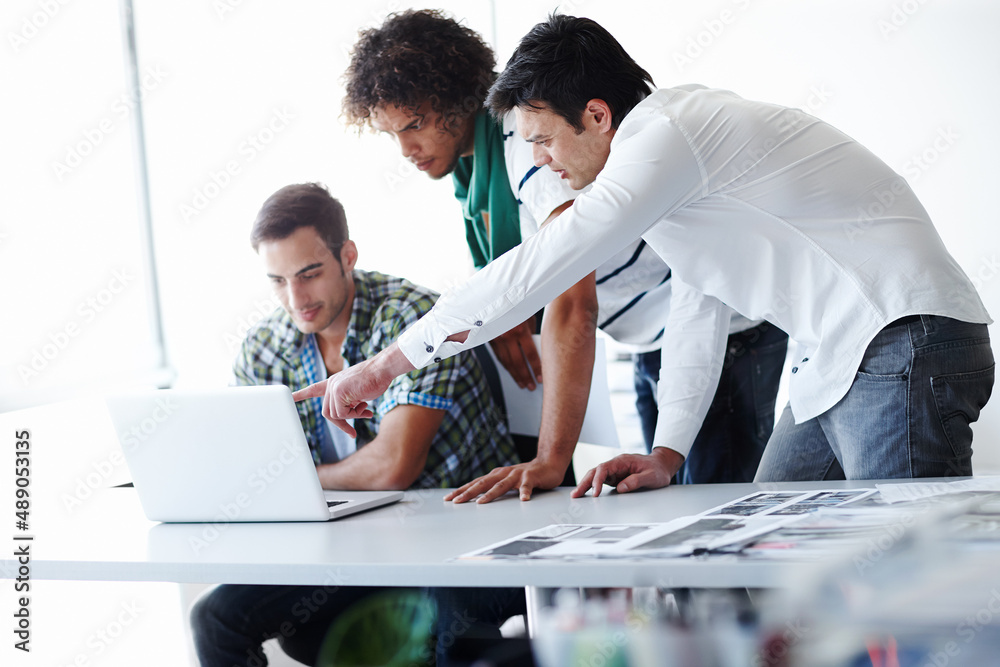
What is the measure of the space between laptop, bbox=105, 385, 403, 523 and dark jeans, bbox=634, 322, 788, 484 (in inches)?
34.4

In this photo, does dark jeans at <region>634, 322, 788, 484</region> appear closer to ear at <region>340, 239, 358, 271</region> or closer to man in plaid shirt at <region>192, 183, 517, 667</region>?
man in plaid shirt at <region>192, 183, 517, 667</region>

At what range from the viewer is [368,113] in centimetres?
182

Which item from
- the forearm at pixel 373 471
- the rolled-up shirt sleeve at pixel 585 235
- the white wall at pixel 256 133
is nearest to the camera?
the rolled-up shirt sleeve at pixel 585 235

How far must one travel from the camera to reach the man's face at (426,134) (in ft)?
5.77

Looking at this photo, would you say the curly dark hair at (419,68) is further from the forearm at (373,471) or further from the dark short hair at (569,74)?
the forearm at (373,471)

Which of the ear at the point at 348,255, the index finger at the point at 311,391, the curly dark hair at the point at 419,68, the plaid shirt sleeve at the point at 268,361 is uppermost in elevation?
the curly dark hair at the point at 419,68

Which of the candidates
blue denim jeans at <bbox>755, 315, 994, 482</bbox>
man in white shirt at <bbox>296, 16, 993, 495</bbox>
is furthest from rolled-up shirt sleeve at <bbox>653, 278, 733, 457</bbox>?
blue denim jeans at <bbox>755, 315, 994, 482</bbox>

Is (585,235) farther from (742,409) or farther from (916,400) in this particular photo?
(742,409)

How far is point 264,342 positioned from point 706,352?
907 mm

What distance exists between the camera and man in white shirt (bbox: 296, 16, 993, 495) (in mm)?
1171

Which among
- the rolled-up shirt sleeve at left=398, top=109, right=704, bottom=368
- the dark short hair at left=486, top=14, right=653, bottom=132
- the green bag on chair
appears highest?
the dark short hair at left=486, top=14, right=653, bottom=132

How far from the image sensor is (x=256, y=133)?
10.8 ft

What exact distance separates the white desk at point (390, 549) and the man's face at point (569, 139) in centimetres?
50

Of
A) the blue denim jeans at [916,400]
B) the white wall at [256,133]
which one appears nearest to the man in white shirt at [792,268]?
the blue denim jeans at [916,400]
